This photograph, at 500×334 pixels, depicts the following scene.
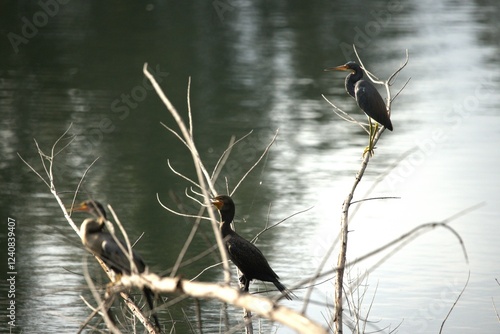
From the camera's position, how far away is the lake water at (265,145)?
10312mm

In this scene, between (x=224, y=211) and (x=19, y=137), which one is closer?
(x=224, y=211)

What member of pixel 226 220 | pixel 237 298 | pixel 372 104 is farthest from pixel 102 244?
pixel 372 104

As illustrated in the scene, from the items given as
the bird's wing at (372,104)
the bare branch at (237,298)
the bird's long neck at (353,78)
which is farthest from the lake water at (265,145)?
the bird's long neck at (353,78)

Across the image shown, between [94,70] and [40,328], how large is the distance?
12262 millimetres

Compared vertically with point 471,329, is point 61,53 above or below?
below

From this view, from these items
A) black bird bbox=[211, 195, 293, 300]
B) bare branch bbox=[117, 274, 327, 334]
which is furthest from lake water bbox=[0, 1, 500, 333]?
bare branch bbox=[117, 274, 327, 334]

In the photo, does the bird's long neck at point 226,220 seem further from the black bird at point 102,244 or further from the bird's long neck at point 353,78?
the bird's long neck at point 353,78

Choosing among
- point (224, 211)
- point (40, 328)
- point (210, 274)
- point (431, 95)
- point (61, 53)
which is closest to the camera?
point (224, 211)

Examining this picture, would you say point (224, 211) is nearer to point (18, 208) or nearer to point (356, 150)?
point (18, 208)

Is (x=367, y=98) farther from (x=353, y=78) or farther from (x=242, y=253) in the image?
(x=242, y=253)

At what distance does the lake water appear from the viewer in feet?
33.8

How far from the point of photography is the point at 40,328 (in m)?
9.14

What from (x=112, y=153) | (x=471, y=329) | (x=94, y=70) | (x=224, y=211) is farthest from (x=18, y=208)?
(x=94, y=70)

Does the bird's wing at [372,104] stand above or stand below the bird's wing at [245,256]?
below
